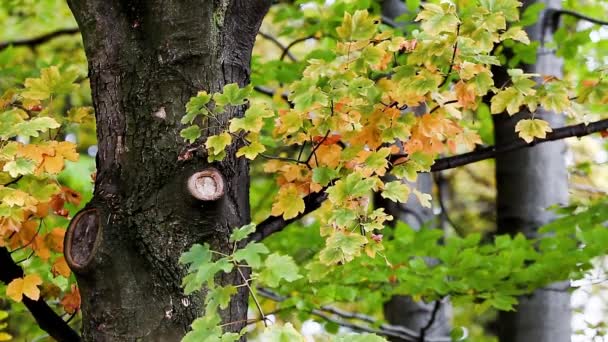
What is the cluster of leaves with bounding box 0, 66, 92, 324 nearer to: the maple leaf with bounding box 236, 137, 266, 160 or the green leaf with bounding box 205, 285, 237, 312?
the maple leaf with bounding box 236, 137, 266, 160

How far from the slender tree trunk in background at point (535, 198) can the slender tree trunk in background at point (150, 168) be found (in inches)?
98.4

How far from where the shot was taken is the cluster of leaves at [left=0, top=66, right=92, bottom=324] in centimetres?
191


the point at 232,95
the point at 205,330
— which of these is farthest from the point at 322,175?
the point at 205,330

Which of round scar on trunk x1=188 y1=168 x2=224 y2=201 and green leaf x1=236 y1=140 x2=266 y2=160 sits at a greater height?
green leaf x1=236 y1=140 x2=266 y2=160

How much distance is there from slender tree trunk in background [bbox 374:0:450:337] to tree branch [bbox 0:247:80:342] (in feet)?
8.92

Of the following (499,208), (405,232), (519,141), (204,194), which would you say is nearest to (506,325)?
(499,208)

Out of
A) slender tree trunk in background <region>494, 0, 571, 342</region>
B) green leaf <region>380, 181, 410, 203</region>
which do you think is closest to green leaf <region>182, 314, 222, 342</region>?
green leaf <region>380, 181, 410, 203</region>

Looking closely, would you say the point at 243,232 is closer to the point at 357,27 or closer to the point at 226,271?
the point at 226,271

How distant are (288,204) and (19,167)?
2.31 feet

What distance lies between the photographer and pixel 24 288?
208cm

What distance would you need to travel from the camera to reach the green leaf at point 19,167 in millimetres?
1845

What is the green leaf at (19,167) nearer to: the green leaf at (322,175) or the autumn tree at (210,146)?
the autumn tree at (210,146)

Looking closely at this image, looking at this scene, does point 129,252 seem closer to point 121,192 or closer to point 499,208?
point 121,192

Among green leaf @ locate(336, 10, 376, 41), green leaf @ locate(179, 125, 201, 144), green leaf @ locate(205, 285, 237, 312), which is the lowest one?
green leaf @ locate(205, 285, 237, 312)
